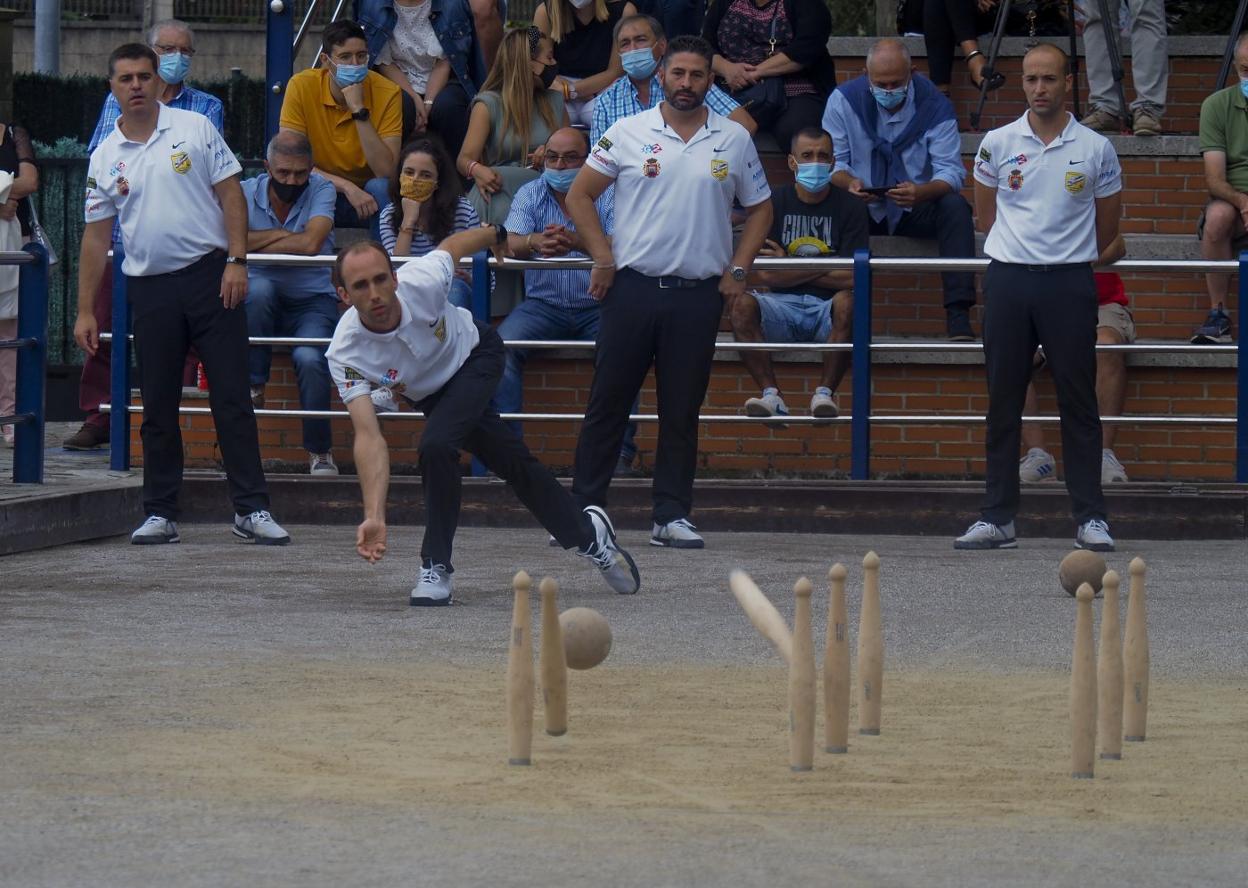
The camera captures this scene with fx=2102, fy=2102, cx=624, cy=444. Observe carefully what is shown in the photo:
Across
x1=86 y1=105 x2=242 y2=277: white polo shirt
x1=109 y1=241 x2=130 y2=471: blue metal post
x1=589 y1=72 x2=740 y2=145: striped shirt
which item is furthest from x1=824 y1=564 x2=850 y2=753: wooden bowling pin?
x1=109 y1=241 x2=130 y2=471: blue metal post

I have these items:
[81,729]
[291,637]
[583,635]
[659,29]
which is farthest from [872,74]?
[81,729]

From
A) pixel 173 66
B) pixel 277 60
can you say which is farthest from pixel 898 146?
pixel 173 66

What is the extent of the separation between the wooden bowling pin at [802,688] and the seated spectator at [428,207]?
683 cm

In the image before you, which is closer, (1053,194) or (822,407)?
(1053,194)

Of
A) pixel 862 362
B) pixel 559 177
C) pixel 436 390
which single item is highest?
pixel 559 177

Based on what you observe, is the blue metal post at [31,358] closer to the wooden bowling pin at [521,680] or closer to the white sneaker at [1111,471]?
the white sneaker at [1111,471]

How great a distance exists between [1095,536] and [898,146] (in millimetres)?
3616

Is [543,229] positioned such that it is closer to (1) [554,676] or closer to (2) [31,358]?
(2) [31,358]

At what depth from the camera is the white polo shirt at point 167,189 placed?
34.8 ft

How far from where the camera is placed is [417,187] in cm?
1245

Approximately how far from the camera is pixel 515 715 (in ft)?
19.4

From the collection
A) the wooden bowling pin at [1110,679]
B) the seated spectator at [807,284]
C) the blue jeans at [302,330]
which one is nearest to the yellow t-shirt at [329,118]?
the blue jeans at [302,330]

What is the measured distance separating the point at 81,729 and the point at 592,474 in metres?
4.40

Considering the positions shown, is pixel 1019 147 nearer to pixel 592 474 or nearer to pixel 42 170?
pixel 592 474
